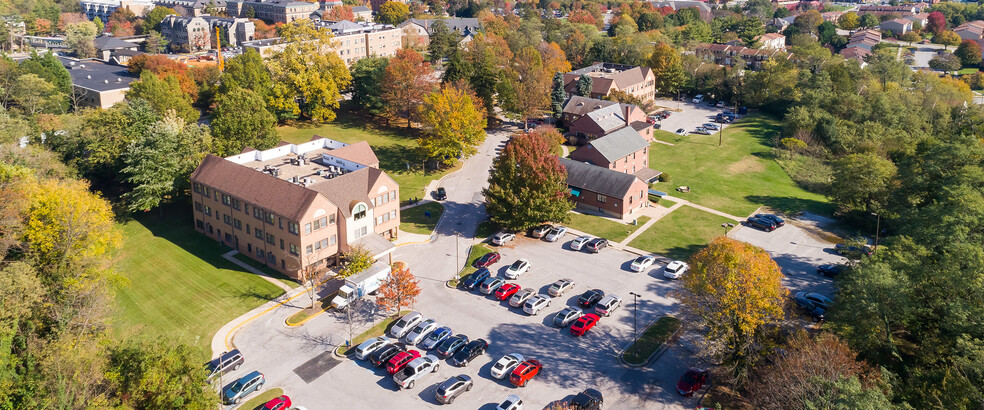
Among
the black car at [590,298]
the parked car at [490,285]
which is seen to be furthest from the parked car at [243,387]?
the black car at [590,298]

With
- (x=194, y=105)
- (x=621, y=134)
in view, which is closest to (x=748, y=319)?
(x=621, y=134)

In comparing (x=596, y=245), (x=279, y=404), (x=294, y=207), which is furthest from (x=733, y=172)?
(x=279, y=404)

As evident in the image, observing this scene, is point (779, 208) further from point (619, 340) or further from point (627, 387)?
point (627, 387)

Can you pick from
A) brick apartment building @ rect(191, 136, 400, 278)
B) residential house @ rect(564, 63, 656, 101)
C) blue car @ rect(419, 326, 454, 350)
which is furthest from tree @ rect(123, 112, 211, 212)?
residential house @ rect(564, 63, 656, 101)

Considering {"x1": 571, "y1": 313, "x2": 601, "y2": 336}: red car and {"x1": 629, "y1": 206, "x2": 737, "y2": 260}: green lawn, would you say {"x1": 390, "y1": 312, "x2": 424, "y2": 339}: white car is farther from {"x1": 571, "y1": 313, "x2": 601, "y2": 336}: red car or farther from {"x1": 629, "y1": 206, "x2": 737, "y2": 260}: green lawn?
{"x1": 629, "y1": 206, "x2": 737, "y2": 260}: green lawn

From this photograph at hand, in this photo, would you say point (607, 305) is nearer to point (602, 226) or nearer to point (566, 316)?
point (566, 316)

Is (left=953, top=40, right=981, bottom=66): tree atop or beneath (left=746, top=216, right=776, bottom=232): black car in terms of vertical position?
atop

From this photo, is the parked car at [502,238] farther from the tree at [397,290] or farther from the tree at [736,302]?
the tree at [736,302]
